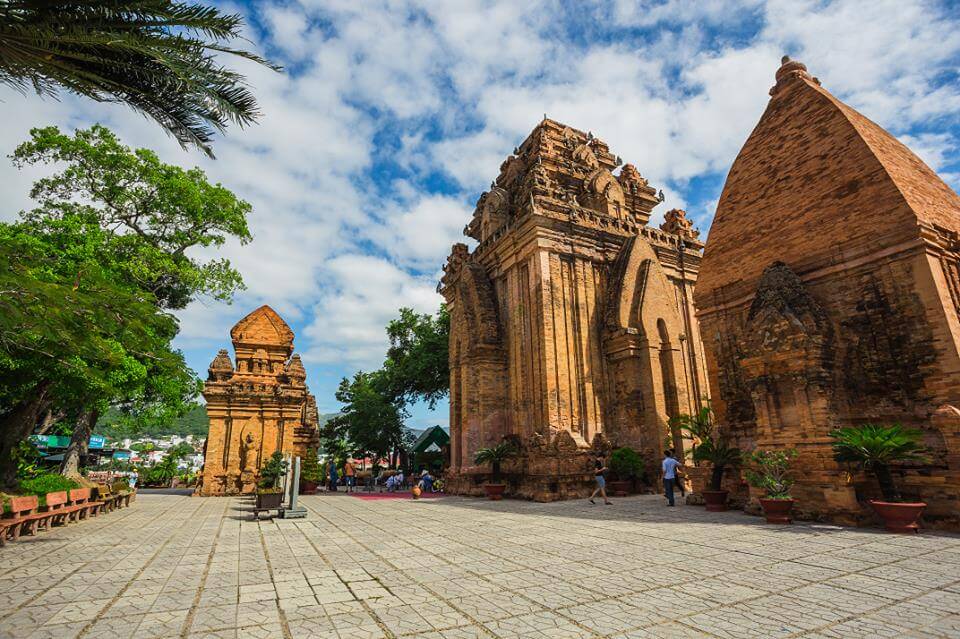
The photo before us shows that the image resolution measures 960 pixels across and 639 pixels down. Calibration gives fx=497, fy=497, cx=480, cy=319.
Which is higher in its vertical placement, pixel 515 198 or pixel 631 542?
pixel 515 198

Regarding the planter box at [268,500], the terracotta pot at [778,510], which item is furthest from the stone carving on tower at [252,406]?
the terracotta pot at [778,510]

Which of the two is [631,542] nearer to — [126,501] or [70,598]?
[70,598]

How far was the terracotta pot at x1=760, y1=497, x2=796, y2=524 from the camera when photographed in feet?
27.5

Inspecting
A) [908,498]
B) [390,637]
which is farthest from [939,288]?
[390,637]

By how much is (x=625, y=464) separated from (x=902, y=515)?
27.4 ft

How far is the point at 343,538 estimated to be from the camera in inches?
318

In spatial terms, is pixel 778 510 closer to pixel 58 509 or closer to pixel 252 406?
pixel 58 509

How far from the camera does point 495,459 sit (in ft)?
54.3

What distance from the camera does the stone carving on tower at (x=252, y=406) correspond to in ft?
67.4

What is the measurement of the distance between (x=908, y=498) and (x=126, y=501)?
19.2 m

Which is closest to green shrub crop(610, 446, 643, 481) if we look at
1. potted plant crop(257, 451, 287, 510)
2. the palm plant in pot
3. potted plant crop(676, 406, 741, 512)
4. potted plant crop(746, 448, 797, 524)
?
potted plant crop(676, 406, 741, 512)

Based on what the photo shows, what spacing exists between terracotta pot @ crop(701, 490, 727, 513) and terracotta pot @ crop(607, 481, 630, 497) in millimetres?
4619

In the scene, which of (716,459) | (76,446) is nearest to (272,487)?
(76,446)

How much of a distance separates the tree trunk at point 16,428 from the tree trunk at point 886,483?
17335mm
